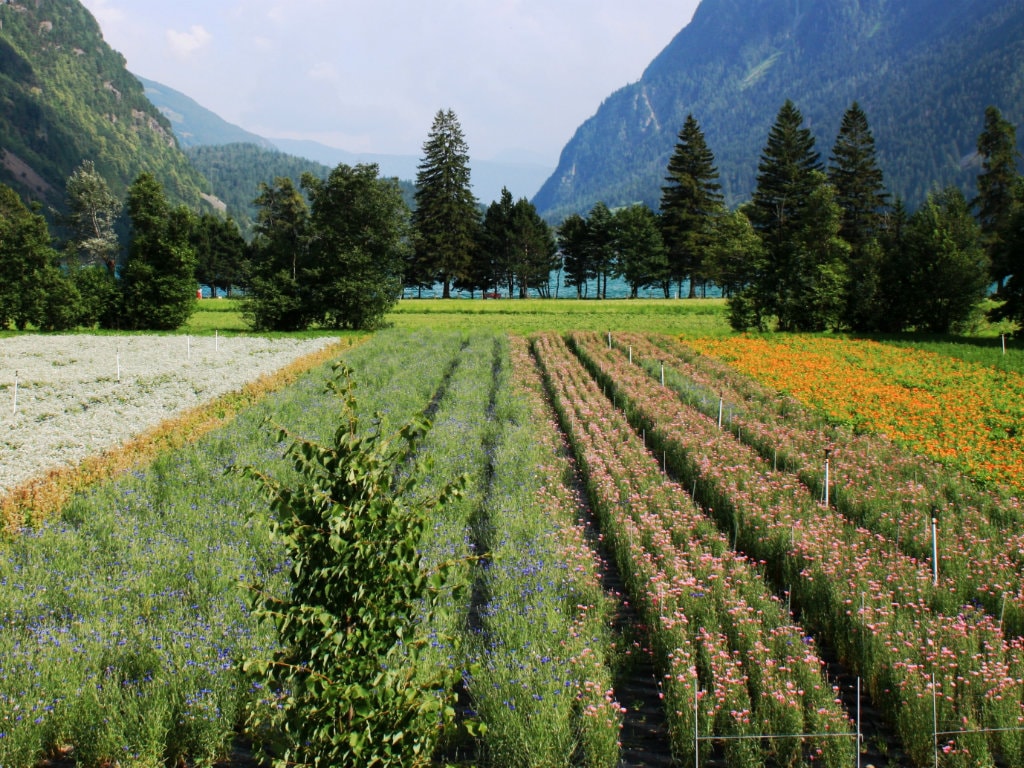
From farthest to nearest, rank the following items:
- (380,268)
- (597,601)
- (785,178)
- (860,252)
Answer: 1. (785,178)
2. (860,252)
3. (380,268)
4. (597,601)

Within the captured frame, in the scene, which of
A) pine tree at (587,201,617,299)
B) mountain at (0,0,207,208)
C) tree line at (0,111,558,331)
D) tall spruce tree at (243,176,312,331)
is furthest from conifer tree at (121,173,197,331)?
mountain at (0,0,207,208)

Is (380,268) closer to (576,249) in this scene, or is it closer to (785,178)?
(785,178)

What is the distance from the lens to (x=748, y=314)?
37688mm

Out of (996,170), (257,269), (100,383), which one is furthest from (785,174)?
(100,383)

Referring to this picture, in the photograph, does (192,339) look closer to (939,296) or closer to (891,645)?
(891,645)

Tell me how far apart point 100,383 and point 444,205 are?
54453 mm

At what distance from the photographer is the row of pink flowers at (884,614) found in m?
5.31

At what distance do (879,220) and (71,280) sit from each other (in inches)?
2642

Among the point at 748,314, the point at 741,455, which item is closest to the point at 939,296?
the point at 748,314

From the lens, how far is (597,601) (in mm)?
7363

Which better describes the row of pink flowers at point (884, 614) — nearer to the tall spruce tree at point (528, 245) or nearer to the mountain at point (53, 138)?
the tall spruce tree at point (528, 245)

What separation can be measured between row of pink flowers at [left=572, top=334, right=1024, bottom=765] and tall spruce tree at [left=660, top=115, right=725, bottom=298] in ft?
204

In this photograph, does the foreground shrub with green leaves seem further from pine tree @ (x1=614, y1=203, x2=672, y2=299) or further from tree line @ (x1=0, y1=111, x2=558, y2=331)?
pine tree @ (x1=614, y1=203, x2=672, y2=299)

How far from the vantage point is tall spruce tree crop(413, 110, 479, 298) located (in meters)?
71.7
